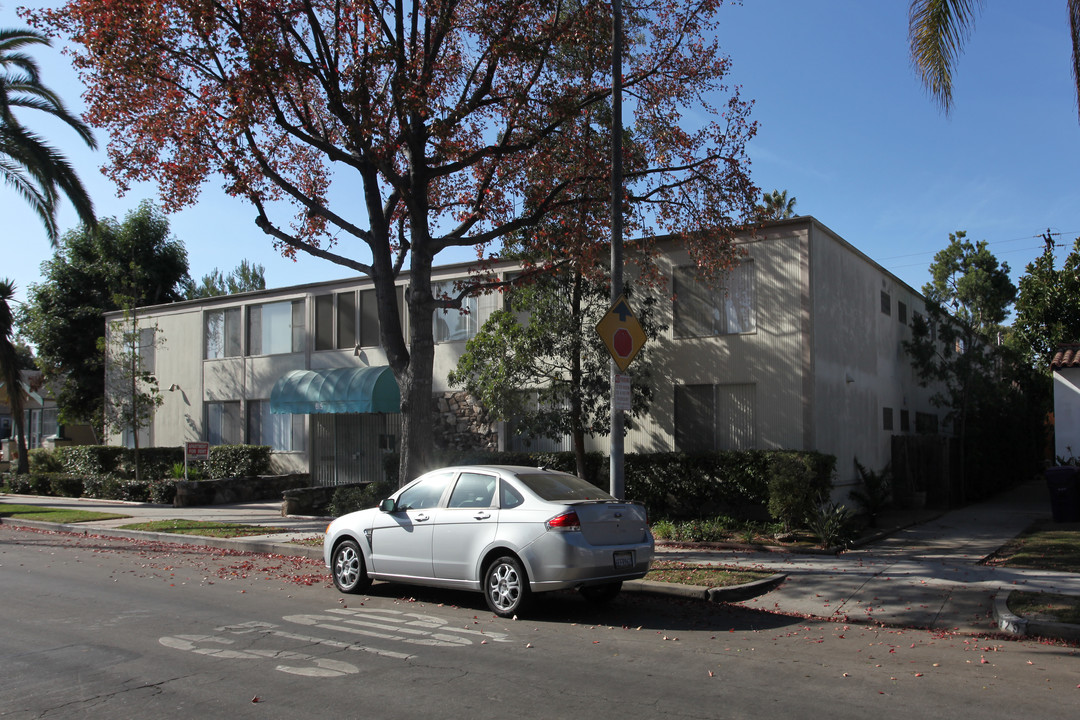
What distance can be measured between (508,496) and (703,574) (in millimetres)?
3251

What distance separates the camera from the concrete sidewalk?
8.99 m

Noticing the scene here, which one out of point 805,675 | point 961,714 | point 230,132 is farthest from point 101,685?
point 230,132

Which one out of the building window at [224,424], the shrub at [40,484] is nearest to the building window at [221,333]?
the building window at [224,424]

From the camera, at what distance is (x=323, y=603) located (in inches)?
382

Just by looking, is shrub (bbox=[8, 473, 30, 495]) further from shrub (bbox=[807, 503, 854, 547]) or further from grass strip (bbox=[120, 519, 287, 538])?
shrub (bbox=[807, 503, 854, 547])

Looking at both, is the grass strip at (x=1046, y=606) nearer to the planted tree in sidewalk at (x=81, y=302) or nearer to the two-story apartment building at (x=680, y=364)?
the two-story apartment building at (x=680, y=364)

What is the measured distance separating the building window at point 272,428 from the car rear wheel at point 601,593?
1727cm

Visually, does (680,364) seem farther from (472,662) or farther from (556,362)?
(472,662)

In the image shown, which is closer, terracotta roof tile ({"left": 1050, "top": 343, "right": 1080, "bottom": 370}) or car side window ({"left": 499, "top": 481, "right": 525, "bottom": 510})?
car side window ({"left": 499, "top": 481, "right": 525, "bottom": 510})

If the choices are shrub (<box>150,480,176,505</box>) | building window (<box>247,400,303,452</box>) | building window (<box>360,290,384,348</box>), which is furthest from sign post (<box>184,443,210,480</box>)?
building window (<box>360,290,384,348</box>)

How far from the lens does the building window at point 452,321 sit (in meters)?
21.5

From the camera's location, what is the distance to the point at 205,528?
17.4 m

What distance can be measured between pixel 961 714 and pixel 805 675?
1.23 m

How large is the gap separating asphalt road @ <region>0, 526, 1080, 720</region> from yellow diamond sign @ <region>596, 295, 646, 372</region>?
131 inches
